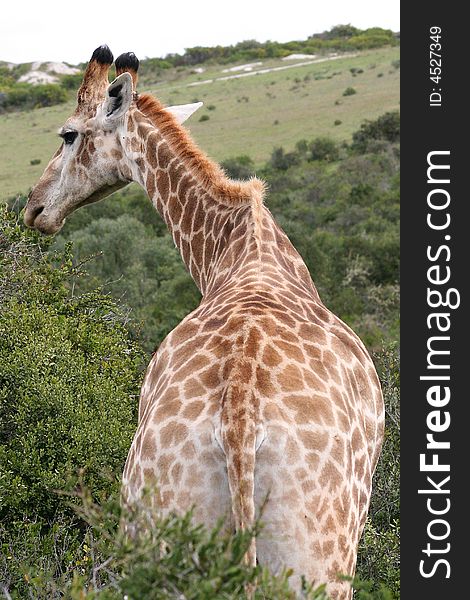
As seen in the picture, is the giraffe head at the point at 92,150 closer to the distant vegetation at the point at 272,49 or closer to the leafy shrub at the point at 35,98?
the leafy shrub at the point at 35,98

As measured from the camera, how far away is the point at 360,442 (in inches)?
145

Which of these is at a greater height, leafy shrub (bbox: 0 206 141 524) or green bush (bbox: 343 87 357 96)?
leafy shrub (bbox: 0 206 141 524)

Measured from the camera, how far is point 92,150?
6105 millimetres

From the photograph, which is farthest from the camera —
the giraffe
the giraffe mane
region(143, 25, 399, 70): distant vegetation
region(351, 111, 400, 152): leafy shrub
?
region(143, 25, 399, 70): distant vegetation

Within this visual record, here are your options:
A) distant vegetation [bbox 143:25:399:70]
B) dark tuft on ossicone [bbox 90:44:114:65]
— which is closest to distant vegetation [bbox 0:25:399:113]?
distant vegetation [bbox 143:25:399:70]

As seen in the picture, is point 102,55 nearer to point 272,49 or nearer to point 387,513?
point 387,513

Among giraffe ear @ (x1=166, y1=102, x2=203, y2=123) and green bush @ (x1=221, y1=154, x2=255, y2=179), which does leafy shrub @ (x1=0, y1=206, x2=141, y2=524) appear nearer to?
giraffe ear @ (x1=166, y1=102, x2=203, y2=123)

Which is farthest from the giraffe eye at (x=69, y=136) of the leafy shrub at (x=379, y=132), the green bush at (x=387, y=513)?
the leafy shrub at (x=379, y=132)

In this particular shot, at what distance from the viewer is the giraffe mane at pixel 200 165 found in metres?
5.12

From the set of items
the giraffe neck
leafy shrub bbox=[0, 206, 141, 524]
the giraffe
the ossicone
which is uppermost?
the ossicone

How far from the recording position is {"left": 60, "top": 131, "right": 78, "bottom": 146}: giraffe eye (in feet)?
20.3

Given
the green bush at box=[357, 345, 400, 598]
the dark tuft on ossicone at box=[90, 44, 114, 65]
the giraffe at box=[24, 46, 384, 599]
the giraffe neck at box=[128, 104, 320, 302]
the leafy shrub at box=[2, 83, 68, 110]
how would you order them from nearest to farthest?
1. the giraffe at box=[24, 46, 384, 599]
2. the giraffe neck at box=[128, 104, 320, 302]
3. the green bush at box=[357, 345, 400, 598]
4. the dark tuft on ossicone at box=[90, 44, 114, 65]
5. the leafy shrub at box=[2, 83, 68, 110]

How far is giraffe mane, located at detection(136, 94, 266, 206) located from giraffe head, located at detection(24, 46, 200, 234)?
156 mm

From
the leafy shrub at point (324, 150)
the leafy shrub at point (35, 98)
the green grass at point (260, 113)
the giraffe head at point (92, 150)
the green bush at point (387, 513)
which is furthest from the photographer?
the leafy shrub at point (35, 98)
